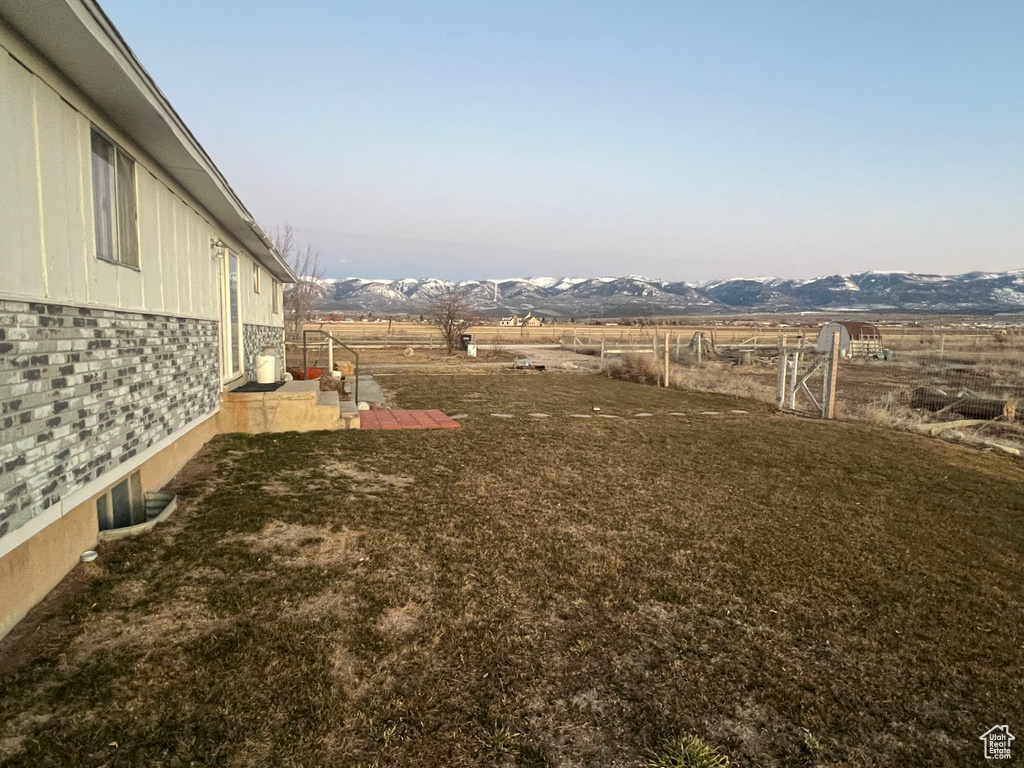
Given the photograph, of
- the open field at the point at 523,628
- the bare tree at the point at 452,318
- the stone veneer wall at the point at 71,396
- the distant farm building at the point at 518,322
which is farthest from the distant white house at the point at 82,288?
the distant farm building at the point at 518,322

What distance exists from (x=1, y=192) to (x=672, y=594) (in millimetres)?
4374

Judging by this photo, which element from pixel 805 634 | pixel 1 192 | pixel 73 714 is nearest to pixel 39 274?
pixel 1 192

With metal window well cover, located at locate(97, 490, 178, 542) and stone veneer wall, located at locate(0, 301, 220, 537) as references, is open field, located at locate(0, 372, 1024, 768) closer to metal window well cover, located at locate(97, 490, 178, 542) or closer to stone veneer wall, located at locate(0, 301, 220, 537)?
metal window well cover, located at locate(97, 490, 178, 542)

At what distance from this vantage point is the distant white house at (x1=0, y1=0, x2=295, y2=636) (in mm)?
2803

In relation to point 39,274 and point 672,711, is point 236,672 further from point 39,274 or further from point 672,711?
point 39,274

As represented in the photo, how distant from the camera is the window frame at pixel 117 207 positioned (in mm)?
3883

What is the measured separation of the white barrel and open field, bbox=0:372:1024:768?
2983mm

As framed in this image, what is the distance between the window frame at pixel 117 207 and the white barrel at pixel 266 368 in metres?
4.28

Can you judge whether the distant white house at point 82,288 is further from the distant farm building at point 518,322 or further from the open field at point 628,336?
the distant farm building at point 518,322

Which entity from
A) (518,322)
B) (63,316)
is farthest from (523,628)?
(518,322)

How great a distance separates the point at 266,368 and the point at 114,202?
482cm

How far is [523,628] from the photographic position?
10.3 feet

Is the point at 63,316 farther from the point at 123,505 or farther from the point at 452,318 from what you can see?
the point at 452,318

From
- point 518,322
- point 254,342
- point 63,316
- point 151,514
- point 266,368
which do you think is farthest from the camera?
point 518,322
